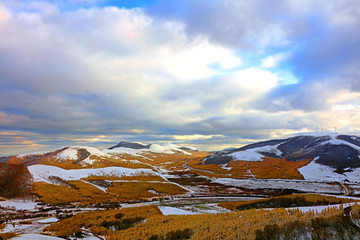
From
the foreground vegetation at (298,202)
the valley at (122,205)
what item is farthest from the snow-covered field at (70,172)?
the foreground vegetation at (298,202)

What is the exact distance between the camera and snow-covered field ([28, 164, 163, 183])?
175ft

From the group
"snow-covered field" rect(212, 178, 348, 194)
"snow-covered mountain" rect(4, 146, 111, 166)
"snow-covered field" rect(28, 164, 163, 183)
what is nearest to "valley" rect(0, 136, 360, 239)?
"snow-covered field" rect(28, 164, 163, 183)

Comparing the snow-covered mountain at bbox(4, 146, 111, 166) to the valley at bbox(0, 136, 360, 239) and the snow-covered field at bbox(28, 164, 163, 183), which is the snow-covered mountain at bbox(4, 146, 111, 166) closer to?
the snow-covered field at bbox(28, 164, 163, 183)

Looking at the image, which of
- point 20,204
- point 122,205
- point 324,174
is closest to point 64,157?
point 20,204

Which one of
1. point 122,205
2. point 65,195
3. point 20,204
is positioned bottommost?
point 122,205

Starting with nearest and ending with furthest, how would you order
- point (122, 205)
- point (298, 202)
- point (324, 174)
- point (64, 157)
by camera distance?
point (298, 202)
point (122, 205)
point (324, 174)
point (64, 157)

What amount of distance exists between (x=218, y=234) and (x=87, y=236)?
11241 mm

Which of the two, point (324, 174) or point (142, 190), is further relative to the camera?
point (324, 174)

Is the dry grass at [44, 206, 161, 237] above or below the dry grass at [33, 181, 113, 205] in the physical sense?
above

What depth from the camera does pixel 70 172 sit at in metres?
69.3

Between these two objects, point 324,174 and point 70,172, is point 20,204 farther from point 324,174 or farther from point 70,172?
point 324,174

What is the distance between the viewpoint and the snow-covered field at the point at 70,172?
53438mm

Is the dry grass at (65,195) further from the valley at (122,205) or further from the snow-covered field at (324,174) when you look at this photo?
the snow-covered field at (324,174)

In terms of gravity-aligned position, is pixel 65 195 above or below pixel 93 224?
below
